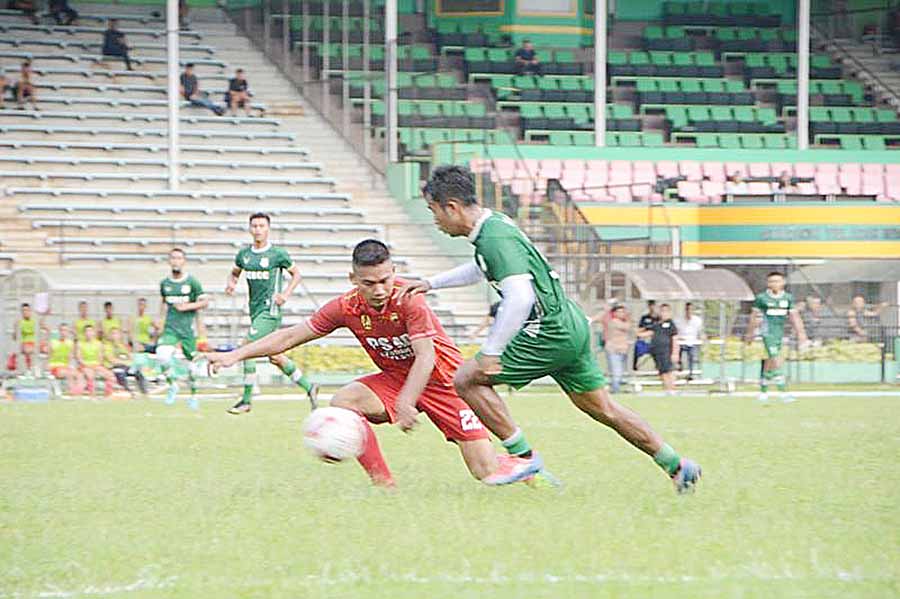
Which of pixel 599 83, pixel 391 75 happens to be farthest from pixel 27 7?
pixel 599 83

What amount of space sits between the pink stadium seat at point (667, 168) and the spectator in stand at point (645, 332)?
32.3ft

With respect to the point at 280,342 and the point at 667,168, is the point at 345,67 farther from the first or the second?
the point at 280,342

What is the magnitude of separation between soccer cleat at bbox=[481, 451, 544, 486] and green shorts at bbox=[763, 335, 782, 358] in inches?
573

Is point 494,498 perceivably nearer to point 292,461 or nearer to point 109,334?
point 292,461

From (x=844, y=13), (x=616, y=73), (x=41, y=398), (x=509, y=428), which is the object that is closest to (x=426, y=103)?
(x=616, y=73)

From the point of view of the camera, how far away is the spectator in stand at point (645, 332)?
26062 millimetres

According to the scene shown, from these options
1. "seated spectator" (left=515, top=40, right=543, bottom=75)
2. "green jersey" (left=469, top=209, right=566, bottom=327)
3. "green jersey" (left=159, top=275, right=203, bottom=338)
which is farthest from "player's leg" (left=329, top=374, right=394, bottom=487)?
"seated spectator" (left=515, top=40, right=543, bottom=75)

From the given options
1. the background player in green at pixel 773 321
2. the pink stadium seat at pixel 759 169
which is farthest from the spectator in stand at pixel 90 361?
the pink stadium seat at pixel 759 169

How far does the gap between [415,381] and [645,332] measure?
59.7 ft

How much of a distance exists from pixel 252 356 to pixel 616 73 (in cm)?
3368

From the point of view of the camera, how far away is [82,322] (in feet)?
79.6

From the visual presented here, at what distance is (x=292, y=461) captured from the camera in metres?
11.3

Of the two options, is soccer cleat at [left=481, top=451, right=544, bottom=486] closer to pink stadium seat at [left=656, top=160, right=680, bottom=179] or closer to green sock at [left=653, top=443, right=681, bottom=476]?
green sock at [left=653, top=443, right=681, bottom=476]

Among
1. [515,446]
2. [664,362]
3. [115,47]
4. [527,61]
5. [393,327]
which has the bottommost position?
[664,362]
